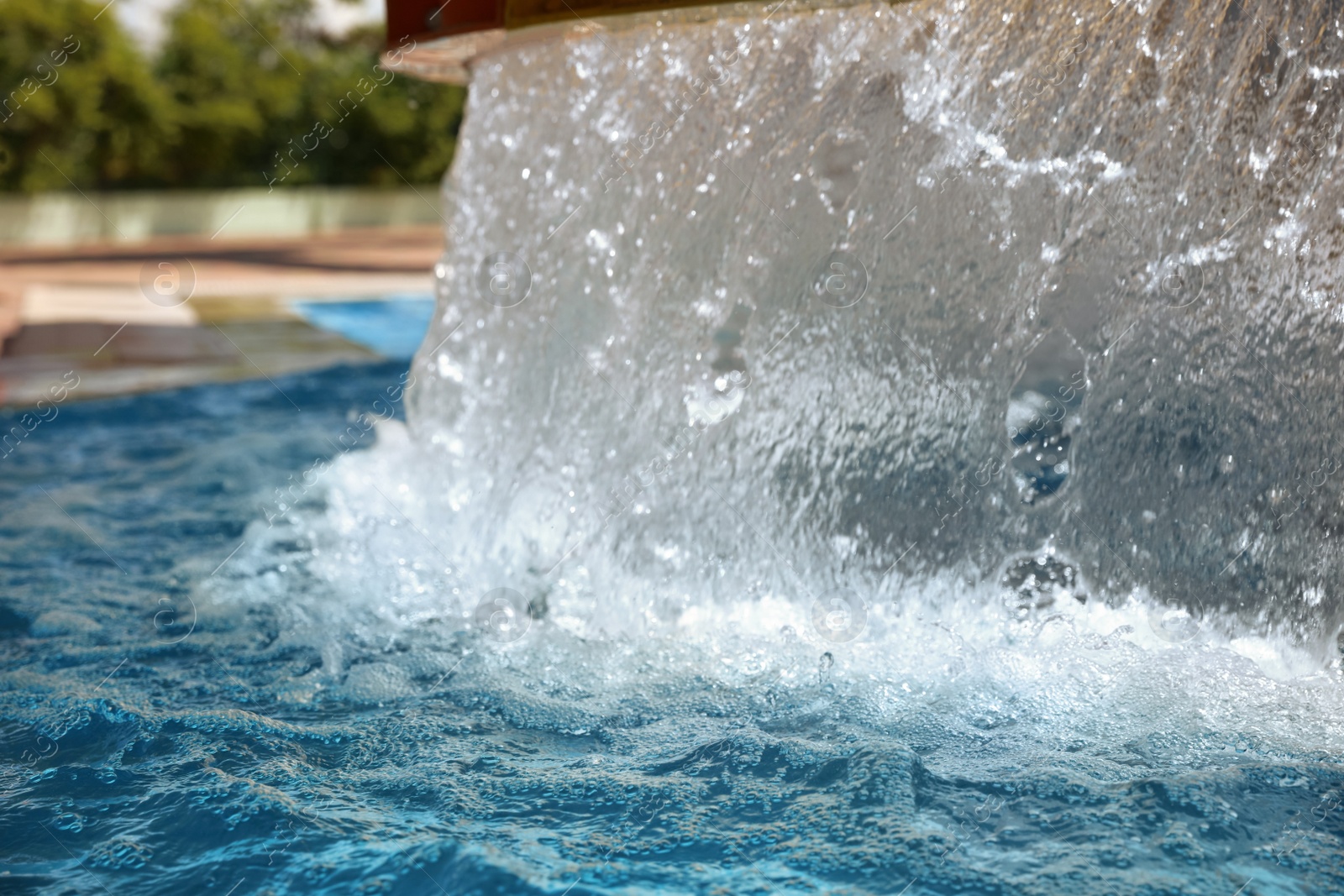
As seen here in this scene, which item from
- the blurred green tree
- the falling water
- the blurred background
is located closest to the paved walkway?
the blurred background

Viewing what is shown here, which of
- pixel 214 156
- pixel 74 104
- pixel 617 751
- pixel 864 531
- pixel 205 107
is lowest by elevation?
pixel 617 751

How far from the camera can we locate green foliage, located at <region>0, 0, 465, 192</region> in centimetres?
1706

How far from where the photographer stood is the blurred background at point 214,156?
12.6 metres

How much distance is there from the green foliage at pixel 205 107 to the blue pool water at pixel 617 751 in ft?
49.1

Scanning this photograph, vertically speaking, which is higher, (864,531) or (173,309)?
(864,531)

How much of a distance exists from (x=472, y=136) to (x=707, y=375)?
1.23 metres

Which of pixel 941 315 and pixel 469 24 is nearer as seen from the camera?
pixel 941 315

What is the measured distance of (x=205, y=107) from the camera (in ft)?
62.8

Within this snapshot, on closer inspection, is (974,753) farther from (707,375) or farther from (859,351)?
(707,375)

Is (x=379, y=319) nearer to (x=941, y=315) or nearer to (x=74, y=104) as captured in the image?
(x=941, y=315)

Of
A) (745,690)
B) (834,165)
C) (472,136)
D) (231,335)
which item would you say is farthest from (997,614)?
(231,335)

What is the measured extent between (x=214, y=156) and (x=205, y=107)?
2.78ft

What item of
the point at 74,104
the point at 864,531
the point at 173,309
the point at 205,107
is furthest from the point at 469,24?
the point at 205,107

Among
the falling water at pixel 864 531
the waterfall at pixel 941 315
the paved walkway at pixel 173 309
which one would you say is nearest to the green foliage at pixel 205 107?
the paved walkway at pixel 173 309
